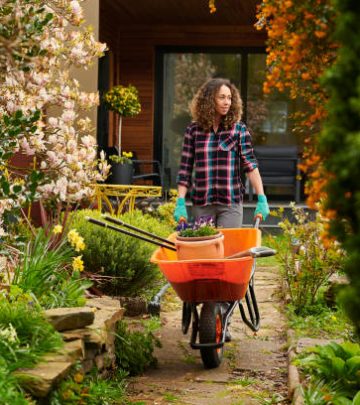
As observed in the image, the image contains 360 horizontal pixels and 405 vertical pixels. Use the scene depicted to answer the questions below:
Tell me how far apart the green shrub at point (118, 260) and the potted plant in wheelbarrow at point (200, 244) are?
49.1 inches

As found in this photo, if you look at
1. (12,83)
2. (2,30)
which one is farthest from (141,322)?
(2,30)

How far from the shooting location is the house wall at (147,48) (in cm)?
1566

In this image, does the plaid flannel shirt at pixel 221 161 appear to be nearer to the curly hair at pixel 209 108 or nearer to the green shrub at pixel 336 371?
the curly hair at pixel 209 108

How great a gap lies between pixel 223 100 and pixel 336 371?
8.09 ft

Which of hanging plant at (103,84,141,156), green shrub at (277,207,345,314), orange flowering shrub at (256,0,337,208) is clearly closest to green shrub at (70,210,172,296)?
green shrub at (277,207,345,314)

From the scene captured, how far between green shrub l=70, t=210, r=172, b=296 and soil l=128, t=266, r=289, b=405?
1.18 feet

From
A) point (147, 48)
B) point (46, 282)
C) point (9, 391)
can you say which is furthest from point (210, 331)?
point (147, 48)

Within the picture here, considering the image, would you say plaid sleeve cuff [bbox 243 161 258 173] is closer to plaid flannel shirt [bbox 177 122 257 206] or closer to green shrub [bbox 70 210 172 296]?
plaid flannel shirt [bbox 177 122 257 206]

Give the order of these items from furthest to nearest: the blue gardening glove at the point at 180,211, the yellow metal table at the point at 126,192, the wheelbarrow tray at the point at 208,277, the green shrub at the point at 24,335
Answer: the yellow metal table at the point at 126,192, the blue gardening glove at the point at 180,211, the wheelbarrow tray at the point at 208,277, the green shrub at the point at 24,335

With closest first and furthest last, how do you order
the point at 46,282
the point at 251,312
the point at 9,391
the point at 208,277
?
the point at 9,391, the point at 46,282, the point at 208,277, the point at 251,312

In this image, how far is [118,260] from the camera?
22.7 ft

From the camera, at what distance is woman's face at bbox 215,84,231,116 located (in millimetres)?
6266

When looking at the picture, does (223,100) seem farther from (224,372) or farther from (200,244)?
(224,372)

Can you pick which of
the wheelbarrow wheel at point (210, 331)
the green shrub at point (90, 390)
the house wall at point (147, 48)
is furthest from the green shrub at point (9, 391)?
the house wall at point (147, 48)
